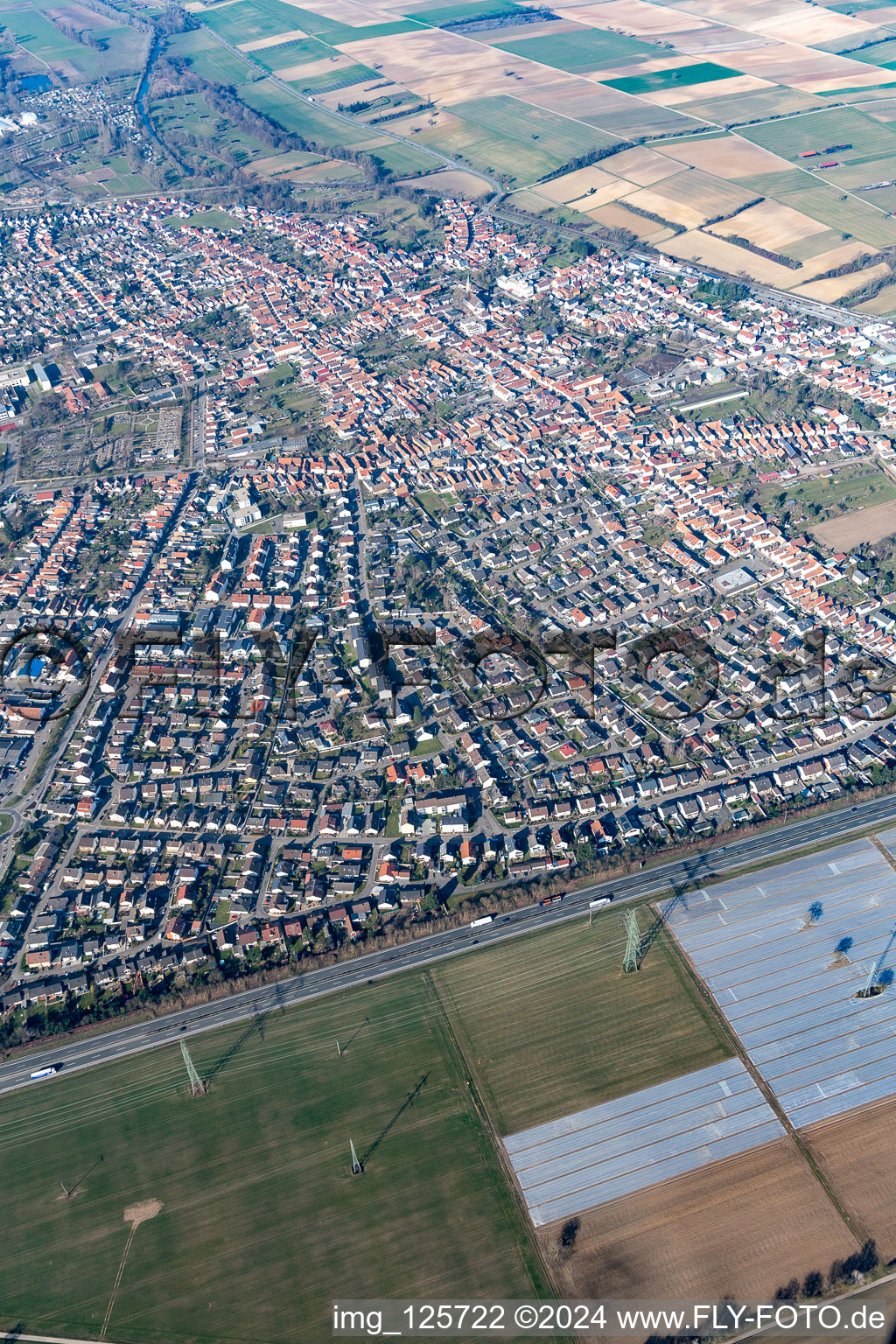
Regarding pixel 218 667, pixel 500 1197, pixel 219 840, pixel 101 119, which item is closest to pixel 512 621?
pixel 218 667

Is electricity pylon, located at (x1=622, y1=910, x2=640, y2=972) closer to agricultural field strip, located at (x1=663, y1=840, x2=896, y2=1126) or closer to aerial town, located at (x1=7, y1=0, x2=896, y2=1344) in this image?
aerial town, located at (x1=7, y1=0, x2=896, y2=1344)

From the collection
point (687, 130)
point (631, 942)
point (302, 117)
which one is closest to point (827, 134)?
point (687, 130)

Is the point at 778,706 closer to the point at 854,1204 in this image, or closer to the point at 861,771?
the point at 861,771

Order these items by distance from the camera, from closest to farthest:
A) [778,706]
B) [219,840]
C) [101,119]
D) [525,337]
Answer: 1. [219,840]
2. [778,706]
3. [525,337]
4. [101,119]

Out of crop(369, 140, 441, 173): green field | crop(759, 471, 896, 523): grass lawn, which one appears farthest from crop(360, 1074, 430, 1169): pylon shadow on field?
crop(369, 140, 441, 173): green field

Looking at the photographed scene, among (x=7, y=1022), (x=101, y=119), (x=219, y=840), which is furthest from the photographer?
(x=101, y=119)

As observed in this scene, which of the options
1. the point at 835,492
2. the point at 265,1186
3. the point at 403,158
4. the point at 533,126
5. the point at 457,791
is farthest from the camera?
the point at 533,126

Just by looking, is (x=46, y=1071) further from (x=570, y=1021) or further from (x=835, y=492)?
(x=835, y=492)
